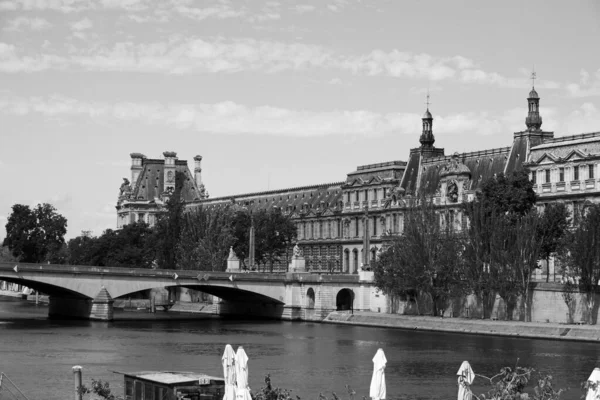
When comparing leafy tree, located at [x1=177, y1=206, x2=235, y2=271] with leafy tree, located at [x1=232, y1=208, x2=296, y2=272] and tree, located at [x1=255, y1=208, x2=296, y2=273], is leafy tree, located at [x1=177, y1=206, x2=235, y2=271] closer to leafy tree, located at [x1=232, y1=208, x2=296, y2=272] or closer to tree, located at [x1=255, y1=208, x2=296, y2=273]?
leafy tree, located at [x1=232, y1=208, x2=296, y2=272]

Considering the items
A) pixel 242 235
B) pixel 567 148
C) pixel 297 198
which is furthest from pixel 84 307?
pixel 297 198

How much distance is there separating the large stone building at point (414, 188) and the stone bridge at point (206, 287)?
34.1ft

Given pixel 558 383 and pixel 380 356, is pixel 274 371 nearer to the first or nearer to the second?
pixel 558 383

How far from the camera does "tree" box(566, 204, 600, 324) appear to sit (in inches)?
3686

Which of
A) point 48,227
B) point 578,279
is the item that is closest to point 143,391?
point 578,279

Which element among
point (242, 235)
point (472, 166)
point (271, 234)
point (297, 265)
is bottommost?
point (297, 265)

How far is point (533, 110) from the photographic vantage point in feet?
415

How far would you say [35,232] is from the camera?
598ft

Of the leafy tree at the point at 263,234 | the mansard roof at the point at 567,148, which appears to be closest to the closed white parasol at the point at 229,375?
the mansard roof at the point at 567,148

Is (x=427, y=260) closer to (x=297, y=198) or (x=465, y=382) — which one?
(x=297, y=198)

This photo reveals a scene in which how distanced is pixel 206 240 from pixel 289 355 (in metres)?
67.4

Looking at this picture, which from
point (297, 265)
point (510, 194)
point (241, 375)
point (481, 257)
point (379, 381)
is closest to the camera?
point (241, 375)

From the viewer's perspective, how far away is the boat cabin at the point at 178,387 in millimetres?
40969

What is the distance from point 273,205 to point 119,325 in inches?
2717
